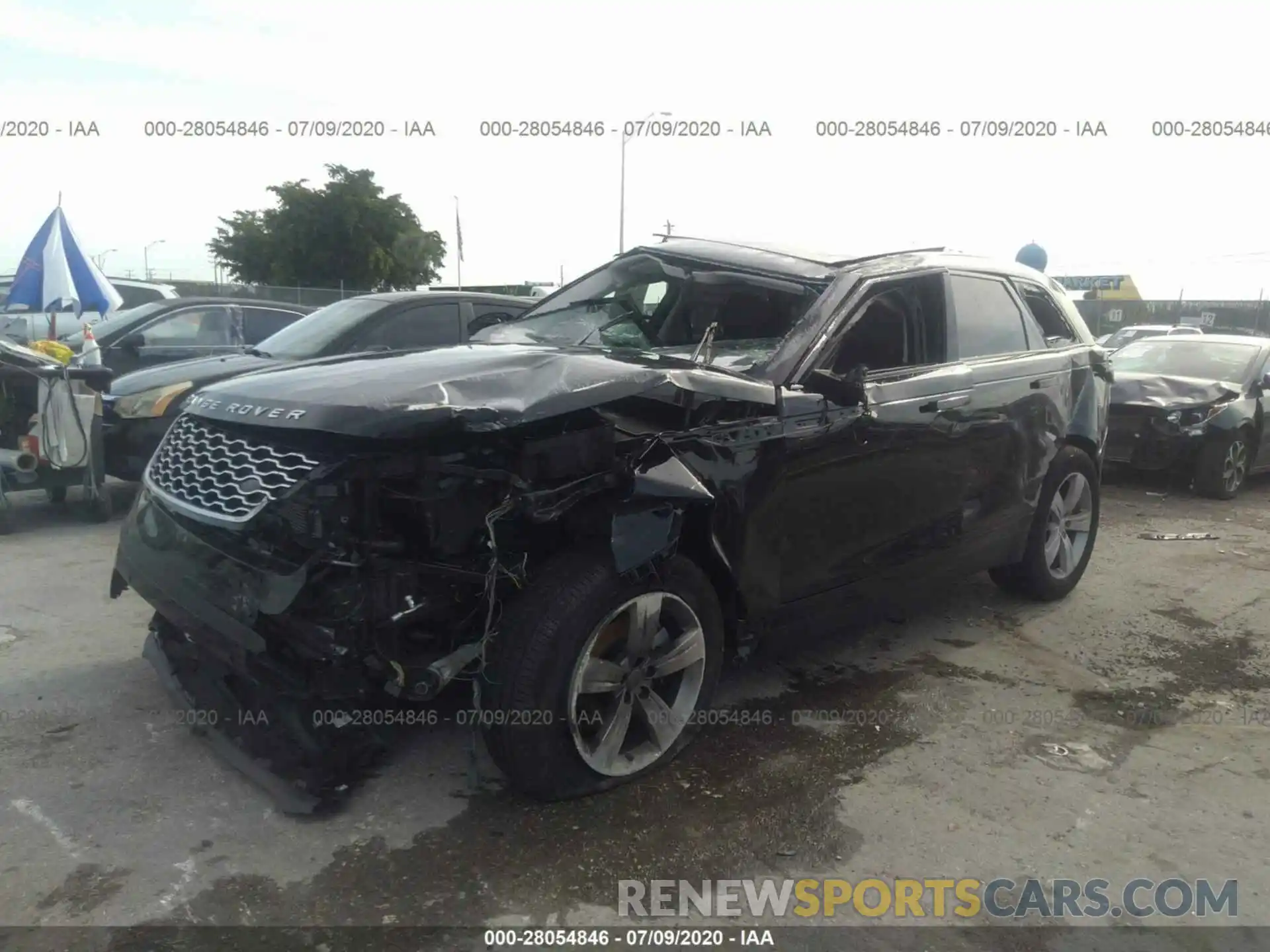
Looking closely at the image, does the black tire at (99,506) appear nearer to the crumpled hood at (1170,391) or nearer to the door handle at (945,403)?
the door handle at (945,403)

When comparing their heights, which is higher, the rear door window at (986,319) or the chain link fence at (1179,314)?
the chain link fence at (1179,314)

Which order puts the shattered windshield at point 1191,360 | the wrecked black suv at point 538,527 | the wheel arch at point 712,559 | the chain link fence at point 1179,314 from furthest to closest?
the chain link fence at point 1179,314
the shattered windshield at point 1191,360
the wheel arch at point 712,559
the wrecked black suv at point 538,527

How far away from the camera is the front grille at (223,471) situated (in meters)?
2.81

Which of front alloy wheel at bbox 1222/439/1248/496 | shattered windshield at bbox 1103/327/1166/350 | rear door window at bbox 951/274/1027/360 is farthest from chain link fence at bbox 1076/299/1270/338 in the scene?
rear door window at bbox 951/274/1027/360

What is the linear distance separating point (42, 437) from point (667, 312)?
4351 mm

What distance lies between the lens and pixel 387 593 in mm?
2717

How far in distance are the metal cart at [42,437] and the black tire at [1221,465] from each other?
889 cm

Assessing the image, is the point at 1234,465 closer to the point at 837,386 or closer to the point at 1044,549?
the point at 1044,549

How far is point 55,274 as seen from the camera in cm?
837

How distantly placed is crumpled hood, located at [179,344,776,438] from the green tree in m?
33.2

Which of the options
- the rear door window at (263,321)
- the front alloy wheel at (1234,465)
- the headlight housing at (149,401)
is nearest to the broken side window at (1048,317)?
the front alloy wheel at (1234,465)

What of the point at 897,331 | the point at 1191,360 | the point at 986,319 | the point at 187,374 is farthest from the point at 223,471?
the point at 1191,360

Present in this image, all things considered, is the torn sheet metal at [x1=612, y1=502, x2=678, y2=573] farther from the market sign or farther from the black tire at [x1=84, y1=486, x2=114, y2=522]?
the market sign

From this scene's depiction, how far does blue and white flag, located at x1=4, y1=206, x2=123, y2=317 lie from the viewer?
8336mm
